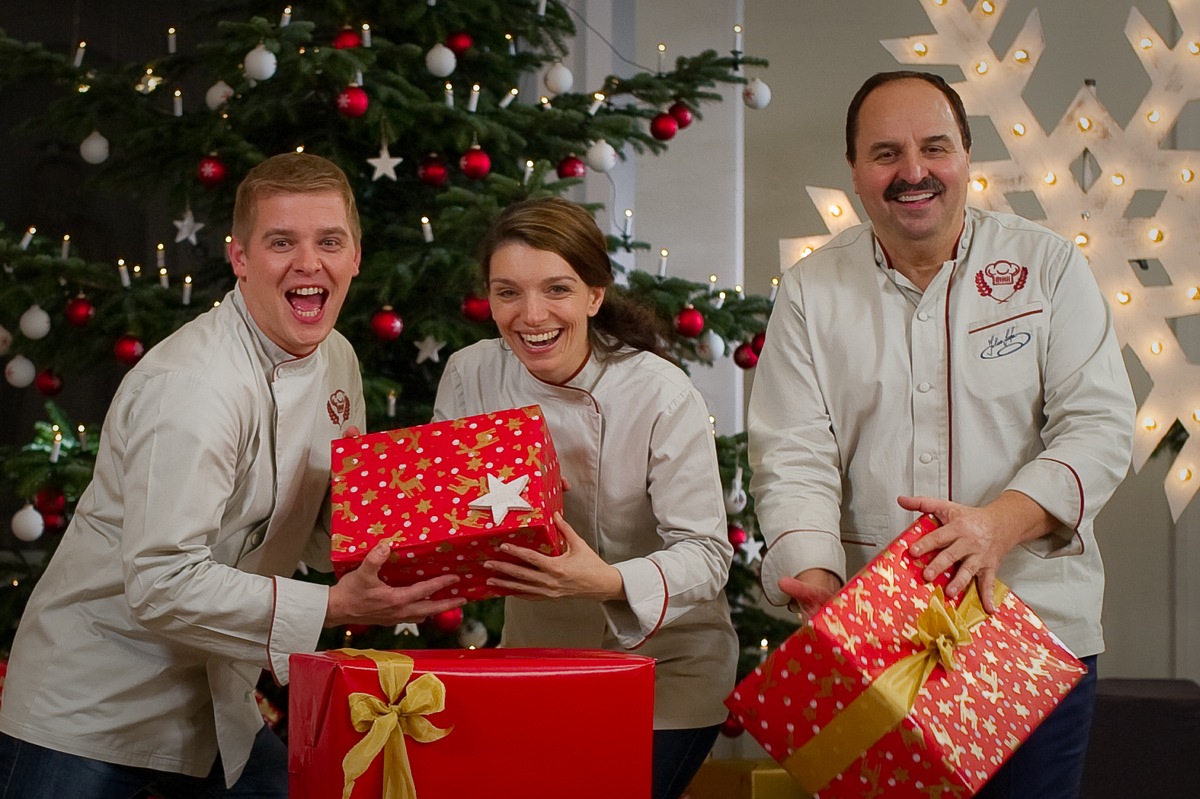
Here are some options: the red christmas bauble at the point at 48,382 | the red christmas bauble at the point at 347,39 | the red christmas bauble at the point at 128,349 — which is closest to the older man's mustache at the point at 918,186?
the red christmas bauble at the point at 347,39

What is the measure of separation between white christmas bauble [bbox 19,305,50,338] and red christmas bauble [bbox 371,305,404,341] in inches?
34.0

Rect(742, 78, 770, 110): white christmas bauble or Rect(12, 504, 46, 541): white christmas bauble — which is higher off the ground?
Rect(742, 78, 770, 110): white christmas bauble

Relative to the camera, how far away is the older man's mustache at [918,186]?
1918 mm

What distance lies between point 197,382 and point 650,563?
72 centimetres

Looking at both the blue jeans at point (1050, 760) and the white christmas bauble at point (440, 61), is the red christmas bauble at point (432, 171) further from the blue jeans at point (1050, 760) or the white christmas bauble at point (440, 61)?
the blue jeans at point (1050, 760)

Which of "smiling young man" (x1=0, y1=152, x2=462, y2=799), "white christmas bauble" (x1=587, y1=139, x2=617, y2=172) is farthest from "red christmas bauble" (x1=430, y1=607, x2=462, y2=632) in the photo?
"white christmas bauble" (x1=587, y1=139, x2=617, y2=172)

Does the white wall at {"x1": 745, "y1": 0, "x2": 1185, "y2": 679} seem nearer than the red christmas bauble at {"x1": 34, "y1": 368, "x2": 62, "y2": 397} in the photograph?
No

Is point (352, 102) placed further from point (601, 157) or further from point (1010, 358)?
point (1010, 358)

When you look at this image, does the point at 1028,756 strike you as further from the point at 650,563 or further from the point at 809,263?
the point at 809,263

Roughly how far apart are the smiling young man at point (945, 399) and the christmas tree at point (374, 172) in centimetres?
114

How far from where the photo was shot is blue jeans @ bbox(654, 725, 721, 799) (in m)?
2.04

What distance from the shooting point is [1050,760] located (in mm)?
1827

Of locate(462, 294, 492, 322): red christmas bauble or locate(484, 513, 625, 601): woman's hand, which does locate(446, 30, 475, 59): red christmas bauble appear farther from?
locate(484, 513, 625, 601): woman's hand

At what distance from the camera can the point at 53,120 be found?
343 centimetres
